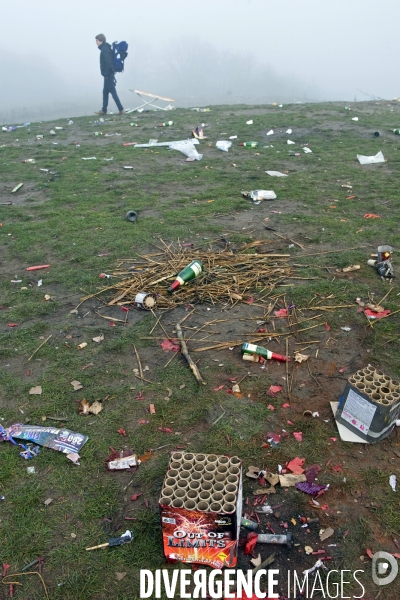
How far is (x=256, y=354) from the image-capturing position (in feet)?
12.9

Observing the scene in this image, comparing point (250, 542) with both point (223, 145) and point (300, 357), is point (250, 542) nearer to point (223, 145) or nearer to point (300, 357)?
point (300, 357)

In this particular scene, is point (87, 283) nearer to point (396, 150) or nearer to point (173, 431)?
point (173, 431)

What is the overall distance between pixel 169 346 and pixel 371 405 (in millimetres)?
1963

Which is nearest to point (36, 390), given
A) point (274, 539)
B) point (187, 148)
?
point (274, 539)

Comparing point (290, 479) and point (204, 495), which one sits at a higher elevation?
point (204, 495)

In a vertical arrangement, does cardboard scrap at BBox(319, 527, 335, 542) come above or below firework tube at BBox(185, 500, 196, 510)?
below

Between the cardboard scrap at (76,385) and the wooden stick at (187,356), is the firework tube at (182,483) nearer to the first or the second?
the wooden stick at (187,356)

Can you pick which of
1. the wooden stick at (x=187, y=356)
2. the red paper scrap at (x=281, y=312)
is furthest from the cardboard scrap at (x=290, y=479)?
the red paper scrap at (x=281, y=312)

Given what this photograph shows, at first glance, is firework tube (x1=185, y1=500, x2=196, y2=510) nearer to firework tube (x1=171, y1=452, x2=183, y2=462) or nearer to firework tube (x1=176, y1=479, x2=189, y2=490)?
firework tube (x1=176, y1=479, x2=189, y2=490)

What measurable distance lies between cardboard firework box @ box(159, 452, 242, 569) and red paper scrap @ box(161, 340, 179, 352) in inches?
65.5

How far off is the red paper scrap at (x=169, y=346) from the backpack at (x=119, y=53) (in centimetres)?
1484

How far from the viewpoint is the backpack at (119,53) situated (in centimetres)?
1558

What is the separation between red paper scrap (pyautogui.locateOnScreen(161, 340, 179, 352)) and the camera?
4126 mm

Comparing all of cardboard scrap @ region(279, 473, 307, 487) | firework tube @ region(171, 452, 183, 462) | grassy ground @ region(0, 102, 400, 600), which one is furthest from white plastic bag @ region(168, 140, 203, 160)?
firework tube @ region(171, 452, 183, 462)
